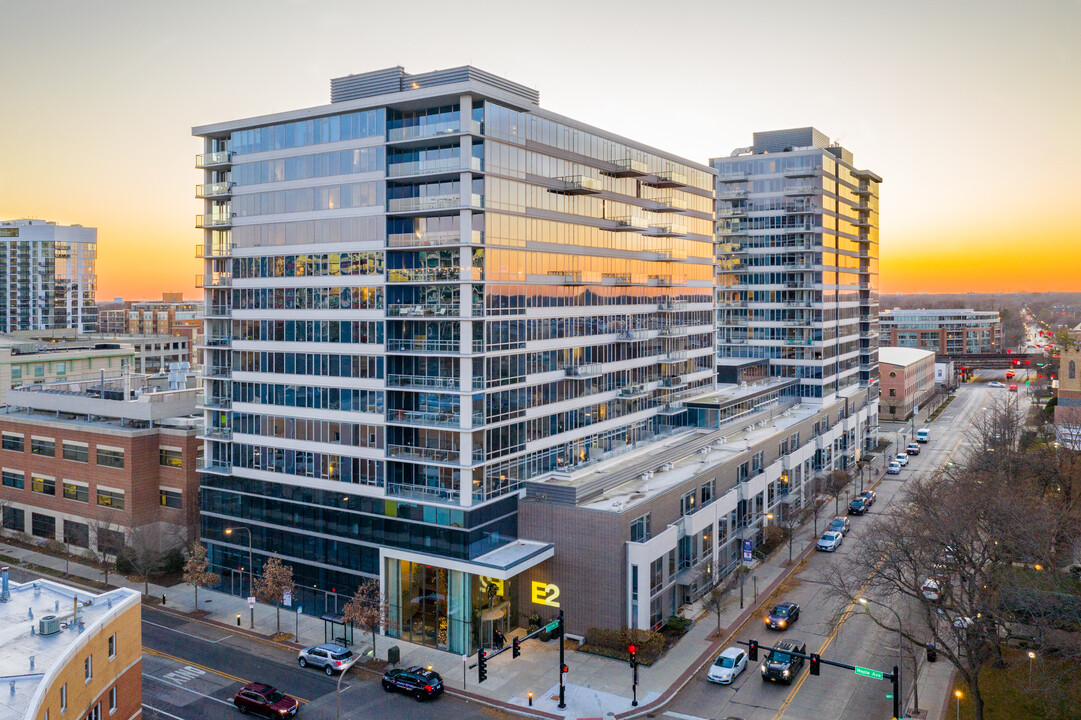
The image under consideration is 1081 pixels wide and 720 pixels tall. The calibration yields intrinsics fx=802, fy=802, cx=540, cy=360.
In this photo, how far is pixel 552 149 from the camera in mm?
54156

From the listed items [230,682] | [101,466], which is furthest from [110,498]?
[230,682]

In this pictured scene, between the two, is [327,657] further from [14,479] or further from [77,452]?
Result: [14,479]

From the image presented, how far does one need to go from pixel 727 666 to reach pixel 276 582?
27.4m

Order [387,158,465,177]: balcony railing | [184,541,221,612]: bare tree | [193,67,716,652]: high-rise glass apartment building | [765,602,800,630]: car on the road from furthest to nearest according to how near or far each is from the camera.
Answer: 1. [184,541,221,612]: bare tree
2. [765,602,800,630]: car on the road
3. [193,67,716,652]: high-rise glass apartment building
4. [387,158,465,177]: balcony railing

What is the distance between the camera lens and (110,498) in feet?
207

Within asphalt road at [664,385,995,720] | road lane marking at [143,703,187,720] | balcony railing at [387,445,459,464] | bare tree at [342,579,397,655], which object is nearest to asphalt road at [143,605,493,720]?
road lane marking at [143,703,187,720]

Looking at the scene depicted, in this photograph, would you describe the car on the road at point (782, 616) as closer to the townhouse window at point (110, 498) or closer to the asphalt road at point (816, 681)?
the asphalt road at point (816, 681)

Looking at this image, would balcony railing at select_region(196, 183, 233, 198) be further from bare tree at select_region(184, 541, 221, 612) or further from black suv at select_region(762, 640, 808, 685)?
black suv at select_region(762, 640, 808, 685)

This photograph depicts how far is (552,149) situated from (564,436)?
1967cm

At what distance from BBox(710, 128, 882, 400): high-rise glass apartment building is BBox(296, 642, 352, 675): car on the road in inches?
2510

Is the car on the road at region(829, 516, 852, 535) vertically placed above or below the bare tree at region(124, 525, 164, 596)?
below

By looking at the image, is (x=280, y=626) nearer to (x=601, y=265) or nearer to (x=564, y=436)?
(x=564, y=436)

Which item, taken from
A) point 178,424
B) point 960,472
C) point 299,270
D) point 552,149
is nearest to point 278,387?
point 299,270

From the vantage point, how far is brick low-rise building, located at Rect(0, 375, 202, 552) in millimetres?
62219
